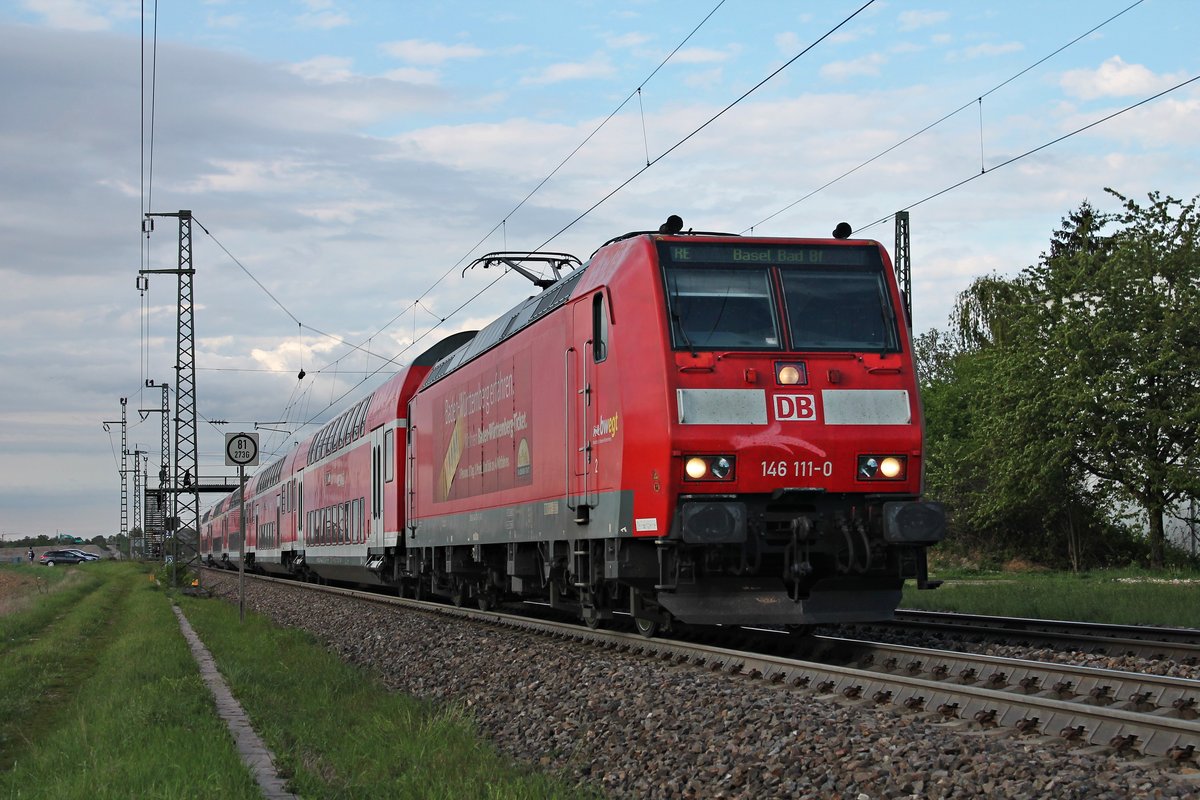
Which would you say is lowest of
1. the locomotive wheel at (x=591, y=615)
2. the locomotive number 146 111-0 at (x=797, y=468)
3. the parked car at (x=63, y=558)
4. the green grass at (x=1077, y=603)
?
the parked car at (x=63, y=558)

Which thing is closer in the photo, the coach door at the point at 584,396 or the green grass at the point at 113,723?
the green grass at the point at 113,723

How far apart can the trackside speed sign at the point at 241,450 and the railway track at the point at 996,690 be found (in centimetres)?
1033

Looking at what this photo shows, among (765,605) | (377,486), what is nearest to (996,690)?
(765,605)

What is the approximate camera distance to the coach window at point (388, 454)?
23.2m

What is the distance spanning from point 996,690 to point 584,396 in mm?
5412

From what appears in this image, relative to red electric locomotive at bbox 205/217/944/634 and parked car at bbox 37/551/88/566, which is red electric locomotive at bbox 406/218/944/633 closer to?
red electric locomotive at bbox 205/217/944/634

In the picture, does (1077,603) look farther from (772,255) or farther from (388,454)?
(388,454)

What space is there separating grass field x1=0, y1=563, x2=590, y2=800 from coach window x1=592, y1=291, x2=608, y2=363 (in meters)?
3.65

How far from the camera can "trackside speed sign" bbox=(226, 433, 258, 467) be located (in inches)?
799

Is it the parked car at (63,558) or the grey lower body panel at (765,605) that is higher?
the grey lower body panel at (765,605)

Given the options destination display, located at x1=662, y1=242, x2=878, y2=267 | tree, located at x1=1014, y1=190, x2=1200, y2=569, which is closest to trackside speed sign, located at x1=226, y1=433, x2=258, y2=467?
destination display, located at x1=662, y1=242, x2=878, y2=267

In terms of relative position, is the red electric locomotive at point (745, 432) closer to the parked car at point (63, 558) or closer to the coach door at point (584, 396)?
the coach door at point (584, 396)

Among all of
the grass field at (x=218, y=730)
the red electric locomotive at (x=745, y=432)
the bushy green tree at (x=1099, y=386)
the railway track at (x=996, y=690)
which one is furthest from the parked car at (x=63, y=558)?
the railway track at (x=996, y=690)

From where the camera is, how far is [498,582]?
1759 cm
